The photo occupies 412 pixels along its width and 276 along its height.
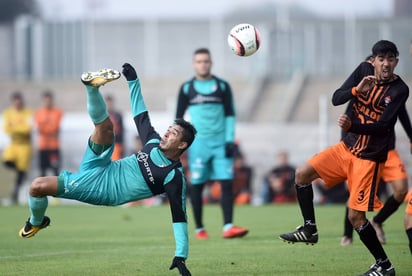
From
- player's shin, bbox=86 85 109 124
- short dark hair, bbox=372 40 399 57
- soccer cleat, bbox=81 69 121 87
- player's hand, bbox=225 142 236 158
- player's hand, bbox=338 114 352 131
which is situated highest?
short dark hair, bbox=372 40 399 57

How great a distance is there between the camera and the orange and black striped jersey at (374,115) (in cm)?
901

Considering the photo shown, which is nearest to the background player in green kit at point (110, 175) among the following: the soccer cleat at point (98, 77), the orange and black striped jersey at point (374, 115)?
the soccer cleat at point (98, 77)

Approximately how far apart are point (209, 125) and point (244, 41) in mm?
2893

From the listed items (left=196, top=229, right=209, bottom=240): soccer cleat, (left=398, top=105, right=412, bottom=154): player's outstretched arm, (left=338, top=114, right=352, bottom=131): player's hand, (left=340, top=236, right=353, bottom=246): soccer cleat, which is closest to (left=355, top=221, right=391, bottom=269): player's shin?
(left=338, top=114, right=352, bottom=131): player's hand

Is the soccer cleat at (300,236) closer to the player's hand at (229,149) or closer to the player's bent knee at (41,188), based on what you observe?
the player's bent knee at (41,188)

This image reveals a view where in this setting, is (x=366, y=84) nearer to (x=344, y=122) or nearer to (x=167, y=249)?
(x=344, y=122)

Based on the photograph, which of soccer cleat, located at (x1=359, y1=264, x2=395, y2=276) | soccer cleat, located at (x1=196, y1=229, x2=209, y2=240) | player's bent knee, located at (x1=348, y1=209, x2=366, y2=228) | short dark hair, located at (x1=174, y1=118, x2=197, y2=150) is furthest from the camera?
soccer cleat, located at (x1=196, y1=229, x2=209, y2=240)

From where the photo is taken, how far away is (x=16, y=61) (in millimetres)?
46594

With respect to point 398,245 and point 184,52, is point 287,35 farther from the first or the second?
point 398,245

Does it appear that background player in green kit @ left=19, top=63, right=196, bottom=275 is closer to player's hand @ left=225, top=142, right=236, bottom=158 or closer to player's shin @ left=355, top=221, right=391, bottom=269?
player's shin @ left=355, top=221, right=391, bottom=269

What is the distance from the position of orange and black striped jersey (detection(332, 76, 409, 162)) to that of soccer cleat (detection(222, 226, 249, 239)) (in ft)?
11.1

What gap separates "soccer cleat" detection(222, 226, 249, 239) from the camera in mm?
12516

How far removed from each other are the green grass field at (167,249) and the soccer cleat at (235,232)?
0.30 feet

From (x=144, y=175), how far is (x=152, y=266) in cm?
108
